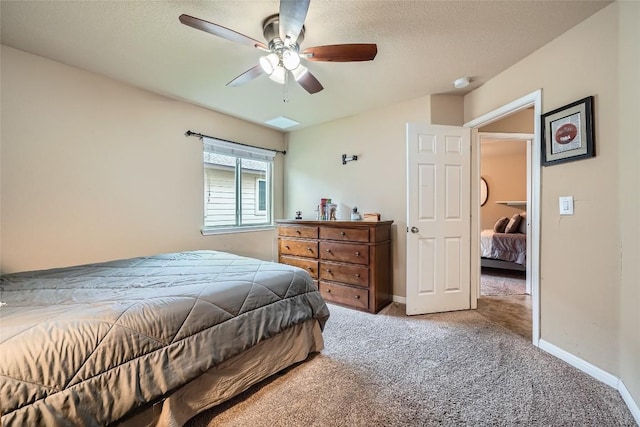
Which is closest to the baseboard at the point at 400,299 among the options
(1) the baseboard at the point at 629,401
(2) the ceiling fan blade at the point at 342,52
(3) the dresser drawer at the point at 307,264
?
(3) the dresser drawer at the point at 307,264

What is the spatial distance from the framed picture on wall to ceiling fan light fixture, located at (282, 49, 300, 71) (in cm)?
194

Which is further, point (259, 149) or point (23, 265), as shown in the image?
point (259, 149)

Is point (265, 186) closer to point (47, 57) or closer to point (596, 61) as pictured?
point (47, 57)

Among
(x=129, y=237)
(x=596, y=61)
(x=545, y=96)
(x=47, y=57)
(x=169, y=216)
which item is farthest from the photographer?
(x=169, y=216)

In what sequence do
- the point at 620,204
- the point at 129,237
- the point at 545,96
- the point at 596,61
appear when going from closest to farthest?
the point at 620,204 → the point at 596,61 → the point at 545,96 → the point at 129,237

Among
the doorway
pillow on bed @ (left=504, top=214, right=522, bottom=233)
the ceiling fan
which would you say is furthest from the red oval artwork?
pillow on bed @ (left=504, top=214, right=522, bottom=233)

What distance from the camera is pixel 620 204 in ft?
5.19

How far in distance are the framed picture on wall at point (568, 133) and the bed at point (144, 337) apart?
81.9 inches

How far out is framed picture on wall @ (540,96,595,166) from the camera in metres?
1.74

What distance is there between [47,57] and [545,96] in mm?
4070

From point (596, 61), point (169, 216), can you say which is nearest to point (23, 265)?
point (169, 216)

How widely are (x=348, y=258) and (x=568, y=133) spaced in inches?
82.9

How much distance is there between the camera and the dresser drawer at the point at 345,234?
2.85 m

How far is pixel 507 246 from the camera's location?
4344 mm
